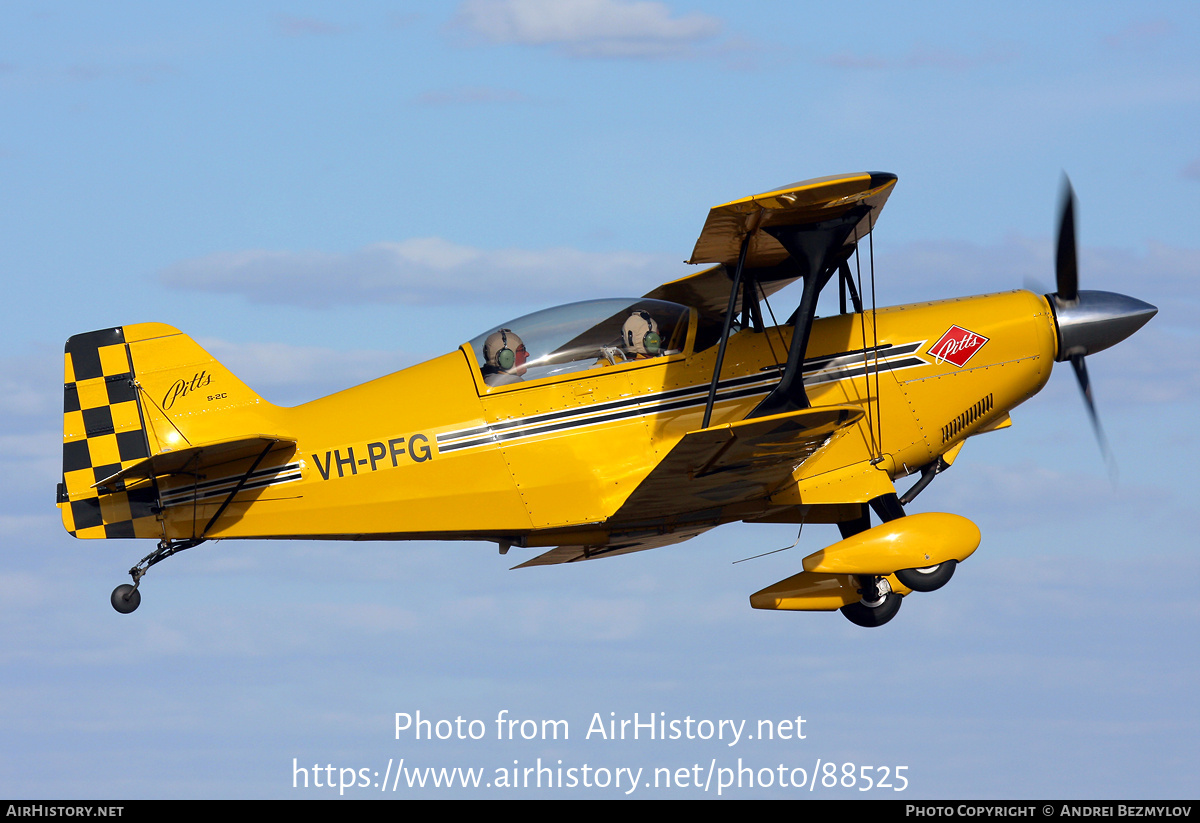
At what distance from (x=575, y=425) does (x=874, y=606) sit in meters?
3.29

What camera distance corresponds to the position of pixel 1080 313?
12.4 meters

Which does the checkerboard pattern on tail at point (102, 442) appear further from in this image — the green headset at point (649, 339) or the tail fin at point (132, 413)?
the green headset at point (649, 339)

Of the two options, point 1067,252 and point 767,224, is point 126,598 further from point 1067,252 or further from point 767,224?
point 1067,252

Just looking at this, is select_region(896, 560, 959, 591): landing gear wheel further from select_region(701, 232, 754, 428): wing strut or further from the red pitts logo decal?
select_region(701, 232, 754, 428): wing strut

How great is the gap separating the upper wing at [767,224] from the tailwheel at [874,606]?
283 cm

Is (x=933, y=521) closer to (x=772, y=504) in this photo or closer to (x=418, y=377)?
(x=772, y=504)

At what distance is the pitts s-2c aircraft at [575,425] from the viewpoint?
1139 centimetres

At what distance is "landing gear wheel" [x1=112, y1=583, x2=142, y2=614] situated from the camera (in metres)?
11.5

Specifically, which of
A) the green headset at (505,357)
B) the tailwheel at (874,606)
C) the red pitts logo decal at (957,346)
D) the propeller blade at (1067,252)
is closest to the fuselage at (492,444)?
the green headset at (505,357)

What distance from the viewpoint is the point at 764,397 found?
1176 cm

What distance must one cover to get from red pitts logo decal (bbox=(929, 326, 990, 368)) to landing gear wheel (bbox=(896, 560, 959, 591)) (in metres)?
1.83

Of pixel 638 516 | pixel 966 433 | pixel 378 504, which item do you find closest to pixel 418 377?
pixel 378 504

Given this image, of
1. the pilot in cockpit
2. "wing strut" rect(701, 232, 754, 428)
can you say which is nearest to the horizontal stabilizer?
the pilot in cockpit

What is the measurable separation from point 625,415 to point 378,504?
2174 millimetres
